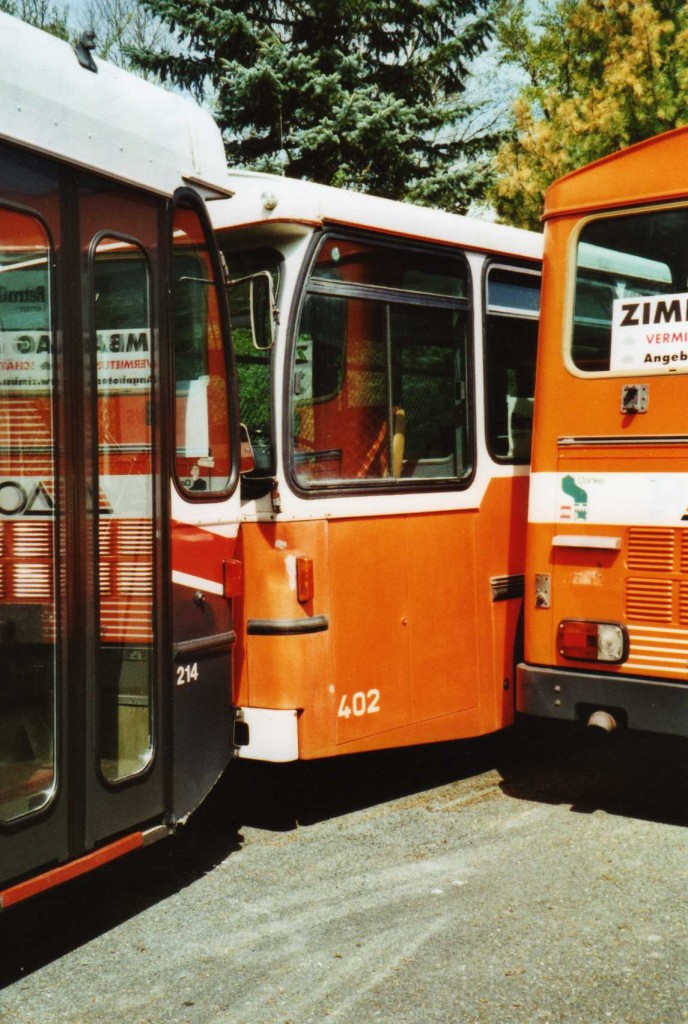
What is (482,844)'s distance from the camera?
5312 mm

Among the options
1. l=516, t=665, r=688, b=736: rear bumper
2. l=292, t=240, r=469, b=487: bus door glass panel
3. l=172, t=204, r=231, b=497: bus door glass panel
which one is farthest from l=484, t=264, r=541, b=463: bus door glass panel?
l=172, t=204, r=231, b=497: bus door glass panel

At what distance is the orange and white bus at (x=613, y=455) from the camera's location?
538 cm

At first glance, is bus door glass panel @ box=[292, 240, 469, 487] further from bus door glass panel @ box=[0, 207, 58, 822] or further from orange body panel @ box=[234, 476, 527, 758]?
bus door glass panel @ box=[0, 207, 58, 822]

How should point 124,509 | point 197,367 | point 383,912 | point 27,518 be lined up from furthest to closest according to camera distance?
point 197,367, point 383,912, point 124,509, point 27,518

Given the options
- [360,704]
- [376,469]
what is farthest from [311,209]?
[360,704]

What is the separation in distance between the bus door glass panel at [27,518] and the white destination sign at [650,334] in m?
2.83

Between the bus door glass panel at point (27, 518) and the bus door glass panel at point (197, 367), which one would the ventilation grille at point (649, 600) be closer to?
the bus door glass panel at point (197, 367)

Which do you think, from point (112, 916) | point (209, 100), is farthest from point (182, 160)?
point (209, 100)

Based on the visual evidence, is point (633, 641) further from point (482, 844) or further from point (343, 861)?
point (343, 861)

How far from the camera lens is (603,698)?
5.48 meters

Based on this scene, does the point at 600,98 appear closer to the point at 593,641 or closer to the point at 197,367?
the point at 593,641

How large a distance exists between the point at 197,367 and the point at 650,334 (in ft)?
7.08

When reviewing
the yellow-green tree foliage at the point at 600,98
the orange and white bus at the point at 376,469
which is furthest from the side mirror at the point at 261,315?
the yellow-green tree foliage at the point at 600,98

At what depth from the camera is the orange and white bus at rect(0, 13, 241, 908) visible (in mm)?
3805
